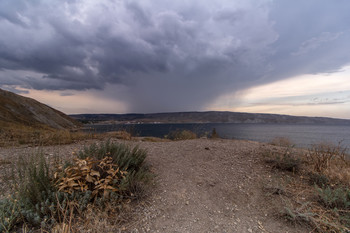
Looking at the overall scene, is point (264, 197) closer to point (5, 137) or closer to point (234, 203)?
point (234, 203)

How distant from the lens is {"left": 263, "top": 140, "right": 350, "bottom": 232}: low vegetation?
7.42 ft

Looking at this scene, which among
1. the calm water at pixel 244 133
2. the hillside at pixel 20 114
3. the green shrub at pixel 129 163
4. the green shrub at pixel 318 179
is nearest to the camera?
the green shrub at pixel 129 163

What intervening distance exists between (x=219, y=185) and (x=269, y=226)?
3.79ft

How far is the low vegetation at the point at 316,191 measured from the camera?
2.26 meters

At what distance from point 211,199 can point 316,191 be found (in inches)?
76.0

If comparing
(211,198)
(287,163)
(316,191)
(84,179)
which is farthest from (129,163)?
(287,163)

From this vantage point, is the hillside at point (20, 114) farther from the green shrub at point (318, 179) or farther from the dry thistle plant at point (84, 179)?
the green shrub at point (318, 179)

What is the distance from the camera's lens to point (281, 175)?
12.5ft

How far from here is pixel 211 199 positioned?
2.93 meters

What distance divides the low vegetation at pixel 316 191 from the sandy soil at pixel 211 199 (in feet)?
0.68

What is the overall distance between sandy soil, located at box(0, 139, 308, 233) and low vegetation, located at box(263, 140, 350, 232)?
0.68ft

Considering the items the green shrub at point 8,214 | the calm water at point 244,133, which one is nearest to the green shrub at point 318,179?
the calm water at point 244,133

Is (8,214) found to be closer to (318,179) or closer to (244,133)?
(318,179)

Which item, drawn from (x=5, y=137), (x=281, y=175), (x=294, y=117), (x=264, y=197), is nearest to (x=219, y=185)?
(x=264, y=197)
